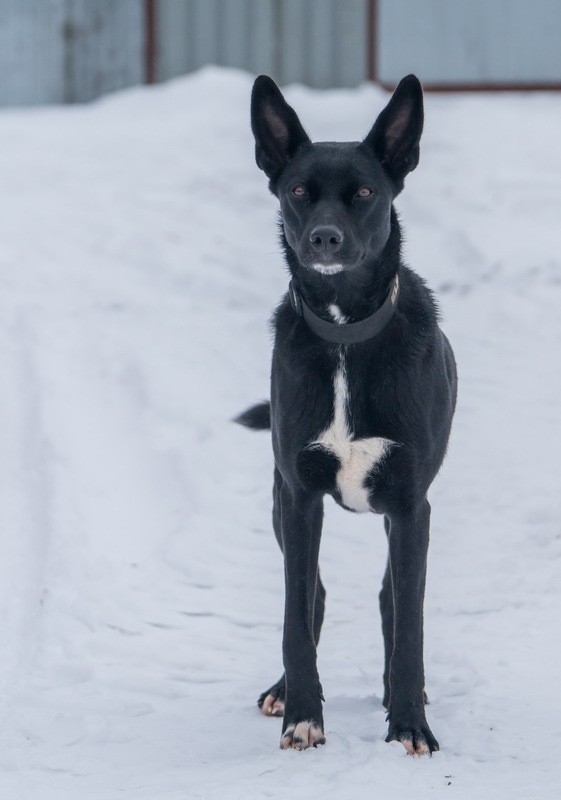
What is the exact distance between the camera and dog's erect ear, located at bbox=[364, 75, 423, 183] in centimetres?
374

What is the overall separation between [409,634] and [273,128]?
1668mm

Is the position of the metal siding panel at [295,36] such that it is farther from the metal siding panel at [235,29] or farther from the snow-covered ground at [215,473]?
the snow-covered ground at [215,473]

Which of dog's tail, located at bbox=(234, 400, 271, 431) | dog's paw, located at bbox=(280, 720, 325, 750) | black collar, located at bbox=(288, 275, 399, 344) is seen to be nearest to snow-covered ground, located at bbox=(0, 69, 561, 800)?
dog's paw, located at bbox=(280, 720, 325, 750)

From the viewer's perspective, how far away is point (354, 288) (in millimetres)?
3668

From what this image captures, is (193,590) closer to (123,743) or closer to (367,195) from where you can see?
(123,743)

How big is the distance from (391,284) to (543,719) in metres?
1.50

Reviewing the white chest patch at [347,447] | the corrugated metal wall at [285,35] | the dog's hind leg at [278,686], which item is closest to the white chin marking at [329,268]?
the white chest patch at [347,447]

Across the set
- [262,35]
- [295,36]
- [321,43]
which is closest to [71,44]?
[262,35]

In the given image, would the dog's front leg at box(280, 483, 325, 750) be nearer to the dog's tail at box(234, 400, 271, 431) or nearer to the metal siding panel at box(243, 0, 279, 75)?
the dog's tail at box(234, 400, 271, 431)

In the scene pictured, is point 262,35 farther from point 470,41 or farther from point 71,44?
point 470,41

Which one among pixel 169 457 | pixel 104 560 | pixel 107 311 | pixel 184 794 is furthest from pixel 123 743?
pixel 107 311

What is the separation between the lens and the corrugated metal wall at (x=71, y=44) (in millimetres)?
11891

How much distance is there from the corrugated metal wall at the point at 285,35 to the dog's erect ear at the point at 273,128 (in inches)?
320

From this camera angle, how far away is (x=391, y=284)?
369 centimetres
